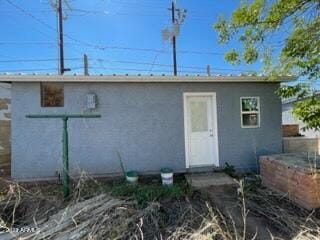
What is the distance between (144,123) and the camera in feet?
26.1

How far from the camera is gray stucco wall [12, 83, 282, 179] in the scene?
7480 mm

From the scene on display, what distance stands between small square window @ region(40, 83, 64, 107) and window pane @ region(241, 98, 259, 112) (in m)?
5.28

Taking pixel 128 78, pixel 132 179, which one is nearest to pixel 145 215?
pixel 132 179

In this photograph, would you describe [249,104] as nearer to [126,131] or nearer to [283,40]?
[283,40]

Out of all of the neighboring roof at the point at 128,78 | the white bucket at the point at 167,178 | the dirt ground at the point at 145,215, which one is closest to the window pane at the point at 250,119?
the neighboring roof at the point at 128,78

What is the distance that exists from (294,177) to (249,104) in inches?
126

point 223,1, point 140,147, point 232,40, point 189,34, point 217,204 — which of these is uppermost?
point 189,34

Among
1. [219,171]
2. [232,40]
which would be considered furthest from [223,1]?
[219,171]

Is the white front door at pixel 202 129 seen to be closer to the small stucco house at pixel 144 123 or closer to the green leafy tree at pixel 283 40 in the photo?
the small stucco house at pixel 144 123

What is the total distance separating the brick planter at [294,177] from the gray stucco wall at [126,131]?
1.58 metres

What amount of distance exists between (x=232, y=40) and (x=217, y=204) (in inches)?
165

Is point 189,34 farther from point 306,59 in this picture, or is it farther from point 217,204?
point 217,204

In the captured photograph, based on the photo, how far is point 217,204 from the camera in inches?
225

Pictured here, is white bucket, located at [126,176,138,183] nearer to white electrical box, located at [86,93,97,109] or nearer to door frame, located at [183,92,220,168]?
door frame, located at [183,92,220,168]
